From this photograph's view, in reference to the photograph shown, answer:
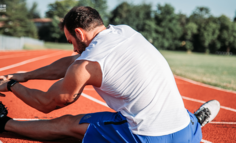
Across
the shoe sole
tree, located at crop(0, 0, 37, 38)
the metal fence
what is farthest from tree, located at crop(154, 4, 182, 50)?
the shoe sole

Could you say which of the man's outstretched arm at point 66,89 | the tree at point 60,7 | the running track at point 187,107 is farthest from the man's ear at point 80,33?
the tree at point 60,7

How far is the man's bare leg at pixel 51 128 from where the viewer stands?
7.50 ft

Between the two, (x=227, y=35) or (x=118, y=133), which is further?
(x=227, y=35)

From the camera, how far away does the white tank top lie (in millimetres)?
1783

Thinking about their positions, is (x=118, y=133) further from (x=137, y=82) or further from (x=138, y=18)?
(x=138, y=18)

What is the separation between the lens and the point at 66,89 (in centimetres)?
184

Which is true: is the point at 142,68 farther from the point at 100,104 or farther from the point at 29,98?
the point at 100,104

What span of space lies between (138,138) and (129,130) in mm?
109

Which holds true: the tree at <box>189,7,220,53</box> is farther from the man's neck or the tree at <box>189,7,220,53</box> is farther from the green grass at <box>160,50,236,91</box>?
the man's neck

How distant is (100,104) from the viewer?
15.1 feet

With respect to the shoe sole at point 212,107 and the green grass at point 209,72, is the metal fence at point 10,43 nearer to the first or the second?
the green grass at point 209,72

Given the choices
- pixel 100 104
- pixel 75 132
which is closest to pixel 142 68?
pixel 75 132

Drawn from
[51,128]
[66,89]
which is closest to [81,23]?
[66,89]

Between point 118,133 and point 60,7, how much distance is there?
306 feet
